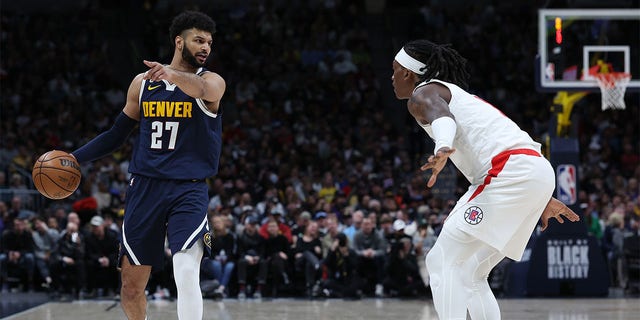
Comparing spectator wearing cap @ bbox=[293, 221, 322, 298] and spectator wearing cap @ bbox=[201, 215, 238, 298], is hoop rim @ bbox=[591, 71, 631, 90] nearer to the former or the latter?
spectator wearing cap @ bbox=[293, 221, 322, 298]

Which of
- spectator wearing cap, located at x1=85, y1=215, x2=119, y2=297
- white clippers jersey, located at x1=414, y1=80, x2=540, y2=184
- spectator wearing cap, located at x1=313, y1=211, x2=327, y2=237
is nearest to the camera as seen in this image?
white clippers jersey, located at x1=414, y1=80, x2=540, y2=184

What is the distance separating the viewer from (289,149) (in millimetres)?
19453

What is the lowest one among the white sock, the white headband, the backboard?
the white sock

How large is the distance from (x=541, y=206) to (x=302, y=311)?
20.0 feet

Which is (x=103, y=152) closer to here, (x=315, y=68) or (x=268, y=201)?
(x=268, y=201)

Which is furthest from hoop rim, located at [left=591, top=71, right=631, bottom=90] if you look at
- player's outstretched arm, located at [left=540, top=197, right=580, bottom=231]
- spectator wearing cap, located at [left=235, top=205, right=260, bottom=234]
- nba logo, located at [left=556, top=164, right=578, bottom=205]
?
player's outstretched arm, located at [left=540, top=197, right=580, bottom=231]

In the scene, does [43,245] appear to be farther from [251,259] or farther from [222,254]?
[251,259]

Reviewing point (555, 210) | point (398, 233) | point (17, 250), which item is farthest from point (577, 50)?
point (555, 210)

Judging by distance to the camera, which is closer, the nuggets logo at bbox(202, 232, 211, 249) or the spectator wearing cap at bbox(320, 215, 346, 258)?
the nuggets logo at bbox(202, 232, 211, 249)

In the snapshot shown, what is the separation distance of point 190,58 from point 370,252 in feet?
28.1

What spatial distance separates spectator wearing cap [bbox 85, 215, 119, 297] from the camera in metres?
14.1

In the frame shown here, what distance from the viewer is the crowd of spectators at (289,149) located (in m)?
14.5

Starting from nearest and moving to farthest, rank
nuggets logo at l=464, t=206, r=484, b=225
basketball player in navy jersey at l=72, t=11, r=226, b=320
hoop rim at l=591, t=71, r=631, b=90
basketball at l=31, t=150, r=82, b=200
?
nuggets logo at l=464, t=206, r=484, b=225
basketball player in navy jersey at l=72, t=11, r=226, b=320
basketball at l=31, t=150, r=82, b=200
hoop rim at l=591, t=71, r=631, b=90

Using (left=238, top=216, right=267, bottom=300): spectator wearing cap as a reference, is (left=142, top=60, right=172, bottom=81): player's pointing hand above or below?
above
